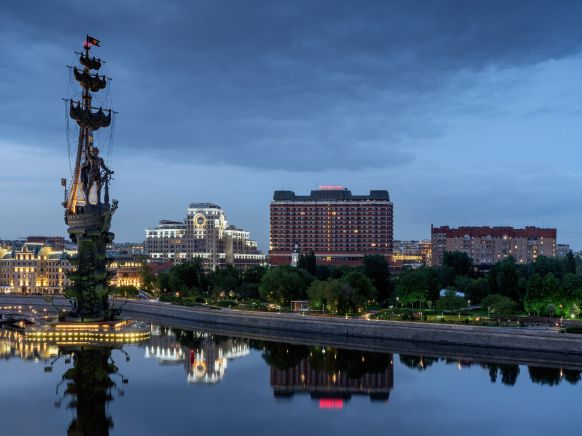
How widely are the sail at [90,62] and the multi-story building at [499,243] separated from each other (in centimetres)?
13721

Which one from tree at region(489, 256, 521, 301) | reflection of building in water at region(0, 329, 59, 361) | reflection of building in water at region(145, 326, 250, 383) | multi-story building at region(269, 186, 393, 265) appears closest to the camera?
reflection of building in water at region(145, 326, 250, 383)

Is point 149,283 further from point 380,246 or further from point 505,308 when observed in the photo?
point 505,308

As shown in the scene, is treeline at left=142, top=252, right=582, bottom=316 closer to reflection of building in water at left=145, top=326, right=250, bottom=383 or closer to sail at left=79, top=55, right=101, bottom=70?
reflection of building in water at left=145, top=326, right=250, bottom=383

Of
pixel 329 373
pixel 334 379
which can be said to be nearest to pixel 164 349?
pixel 329 373

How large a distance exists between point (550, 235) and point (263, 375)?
167 metres

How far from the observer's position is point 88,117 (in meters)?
79.0

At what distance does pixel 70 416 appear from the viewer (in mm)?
39688

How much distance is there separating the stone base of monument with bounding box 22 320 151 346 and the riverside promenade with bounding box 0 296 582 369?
38.4ft

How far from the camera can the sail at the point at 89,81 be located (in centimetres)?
8044

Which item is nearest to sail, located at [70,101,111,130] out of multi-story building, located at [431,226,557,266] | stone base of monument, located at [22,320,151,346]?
stone base of monument, located at [22,320,151,346]

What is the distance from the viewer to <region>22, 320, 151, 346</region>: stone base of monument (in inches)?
2798

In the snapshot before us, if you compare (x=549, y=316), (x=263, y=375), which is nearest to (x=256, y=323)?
(x=263, y=375)

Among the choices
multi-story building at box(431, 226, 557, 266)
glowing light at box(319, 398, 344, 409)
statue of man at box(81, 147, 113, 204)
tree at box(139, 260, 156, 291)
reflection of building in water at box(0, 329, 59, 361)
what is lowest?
glowing light at box(319, 398, 344, 409)

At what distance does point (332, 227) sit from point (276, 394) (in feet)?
458
